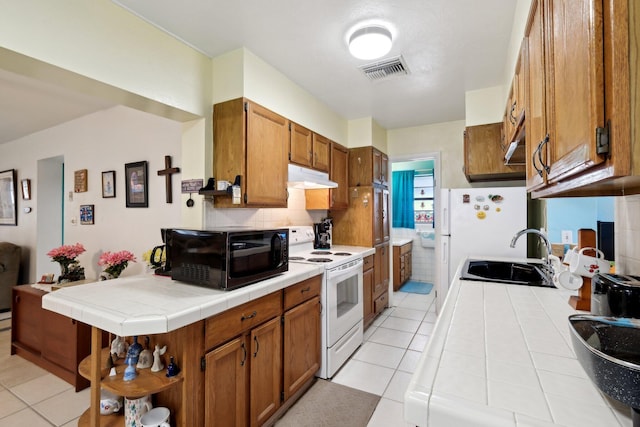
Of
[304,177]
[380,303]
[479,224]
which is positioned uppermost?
[304,177]

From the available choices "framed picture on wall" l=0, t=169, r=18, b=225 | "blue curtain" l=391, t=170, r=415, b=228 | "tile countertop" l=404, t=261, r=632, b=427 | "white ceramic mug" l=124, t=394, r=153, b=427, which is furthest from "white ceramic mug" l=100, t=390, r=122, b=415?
"blue curtain" l=391, t=170, r=415, b=228

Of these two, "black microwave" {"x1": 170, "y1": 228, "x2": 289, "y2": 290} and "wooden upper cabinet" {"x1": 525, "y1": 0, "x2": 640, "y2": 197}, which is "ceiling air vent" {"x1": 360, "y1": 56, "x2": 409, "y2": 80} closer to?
"wooden upper cabinet" {"x1": 525, "y1": 0, "x2": 640, "y2": 197}

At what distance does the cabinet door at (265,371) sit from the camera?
1636 millimetres

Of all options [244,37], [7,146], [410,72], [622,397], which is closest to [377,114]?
[410,72]

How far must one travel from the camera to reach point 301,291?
206cm

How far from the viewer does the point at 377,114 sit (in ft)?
11.6

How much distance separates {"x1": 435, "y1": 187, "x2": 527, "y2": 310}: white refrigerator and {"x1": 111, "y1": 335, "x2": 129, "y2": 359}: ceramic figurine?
2.63 m

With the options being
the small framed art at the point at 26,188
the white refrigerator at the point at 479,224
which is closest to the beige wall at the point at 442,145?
the white refrigerator at the point at 479,224

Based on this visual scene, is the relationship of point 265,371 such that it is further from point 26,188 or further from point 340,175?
point 26,188

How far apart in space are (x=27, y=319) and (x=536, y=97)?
4.07 meters

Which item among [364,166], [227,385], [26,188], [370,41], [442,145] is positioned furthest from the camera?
[26,188]

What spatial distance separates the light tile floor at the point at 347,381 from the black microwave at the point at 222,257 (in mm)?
1246

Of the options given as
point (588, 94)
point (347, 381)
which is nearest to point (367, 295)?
point (347, 381)

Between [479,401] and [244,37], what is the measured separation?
230cm
